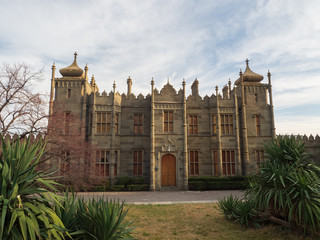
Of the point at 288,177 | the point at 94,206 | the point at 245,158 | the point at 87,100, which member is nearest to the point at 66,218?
the point at 94,206

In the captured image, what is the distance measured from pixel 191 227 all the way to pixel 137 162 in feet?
47.7

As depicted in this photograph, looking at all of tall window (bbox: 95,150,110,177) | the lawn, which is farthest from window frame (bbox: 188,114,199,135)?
the lawn

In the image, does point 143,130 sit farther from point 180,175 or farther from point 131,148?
point 180,175

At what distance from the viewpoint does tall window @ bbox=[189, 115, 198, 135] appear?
2381cm

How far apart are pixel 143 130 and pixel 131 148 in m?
2.19

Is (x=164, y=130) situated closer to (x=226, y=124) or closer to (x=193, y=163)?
(x=193, y=163)

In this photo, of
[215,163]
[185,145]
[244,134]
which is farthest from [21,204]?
[244,134]

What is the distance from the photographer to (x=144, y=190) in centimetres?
Result: 2067

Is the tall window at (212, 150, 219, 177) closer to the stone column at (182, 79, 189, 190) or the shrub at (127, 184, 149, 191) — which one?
the stone column at (182, 79, 189, 190)

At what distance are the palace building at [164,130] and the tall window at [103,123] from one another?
0.31 ft

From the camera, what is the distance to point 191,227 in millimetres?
8266

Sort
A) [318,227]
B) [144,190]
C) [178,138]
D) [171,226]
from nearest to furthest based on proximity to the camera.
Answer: [318,227] < [171,226] < [144,190] < [178,138]

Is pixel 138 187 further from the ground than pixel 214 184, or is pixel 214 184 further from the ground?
pixel 214 184

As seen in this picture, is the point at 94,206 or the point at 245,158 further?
the point at 245,158
